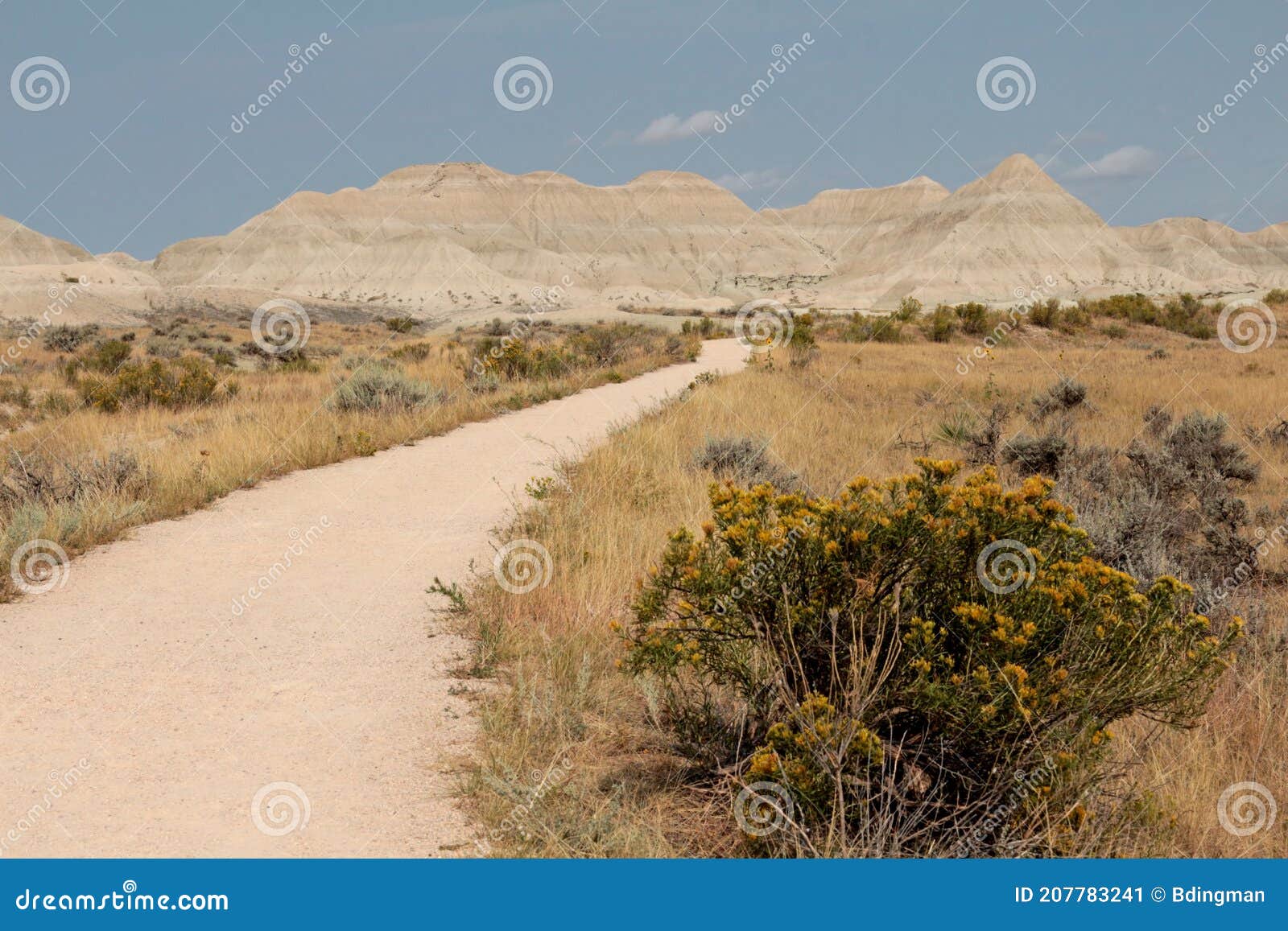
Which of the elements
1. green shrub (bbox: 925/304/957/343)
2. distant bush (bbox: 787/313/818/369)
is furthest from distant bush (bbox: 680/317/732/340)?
green shrub (bbox: 925/304/957/343)

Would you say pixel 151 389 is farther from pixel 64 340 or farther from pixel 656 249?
pixel 656 249

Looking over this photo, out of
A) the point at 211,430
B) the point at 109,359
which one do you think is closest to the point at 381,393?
the point at 211,430

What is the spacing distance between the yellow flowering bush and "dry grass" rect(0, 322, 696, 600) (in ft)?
16.4

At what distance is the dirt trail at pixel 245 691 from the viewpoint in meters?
3.29

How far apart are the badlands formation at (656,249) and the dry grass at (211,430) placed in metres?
74.4

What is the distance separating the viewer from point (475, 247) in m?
131

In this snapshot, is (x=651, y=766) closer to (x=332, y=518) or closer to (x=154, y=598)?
(x=154, y=598)

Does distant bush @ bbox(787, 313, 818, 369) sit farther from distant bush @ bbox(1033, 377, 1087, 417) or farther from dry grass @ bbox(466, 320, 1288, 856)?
dry grass @ bbox(466, 320, 1288, 856)

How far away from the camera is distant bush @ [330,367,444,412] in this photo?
13328 mm

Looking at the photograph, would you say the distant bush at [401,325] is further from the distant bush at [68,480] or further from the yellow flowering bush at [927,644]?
the yellow flowering bush at [927,644]

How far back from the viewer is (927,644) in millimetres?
3033

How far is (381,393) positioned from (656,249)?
5097 inches

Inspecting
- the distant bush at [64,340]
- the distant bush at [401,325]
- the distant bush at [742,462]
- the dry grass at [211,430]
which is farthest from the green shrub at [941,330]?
the distant bush at [64,340]

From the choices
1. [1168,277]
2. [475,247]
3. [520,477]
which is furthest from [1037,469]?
[1168,277]
